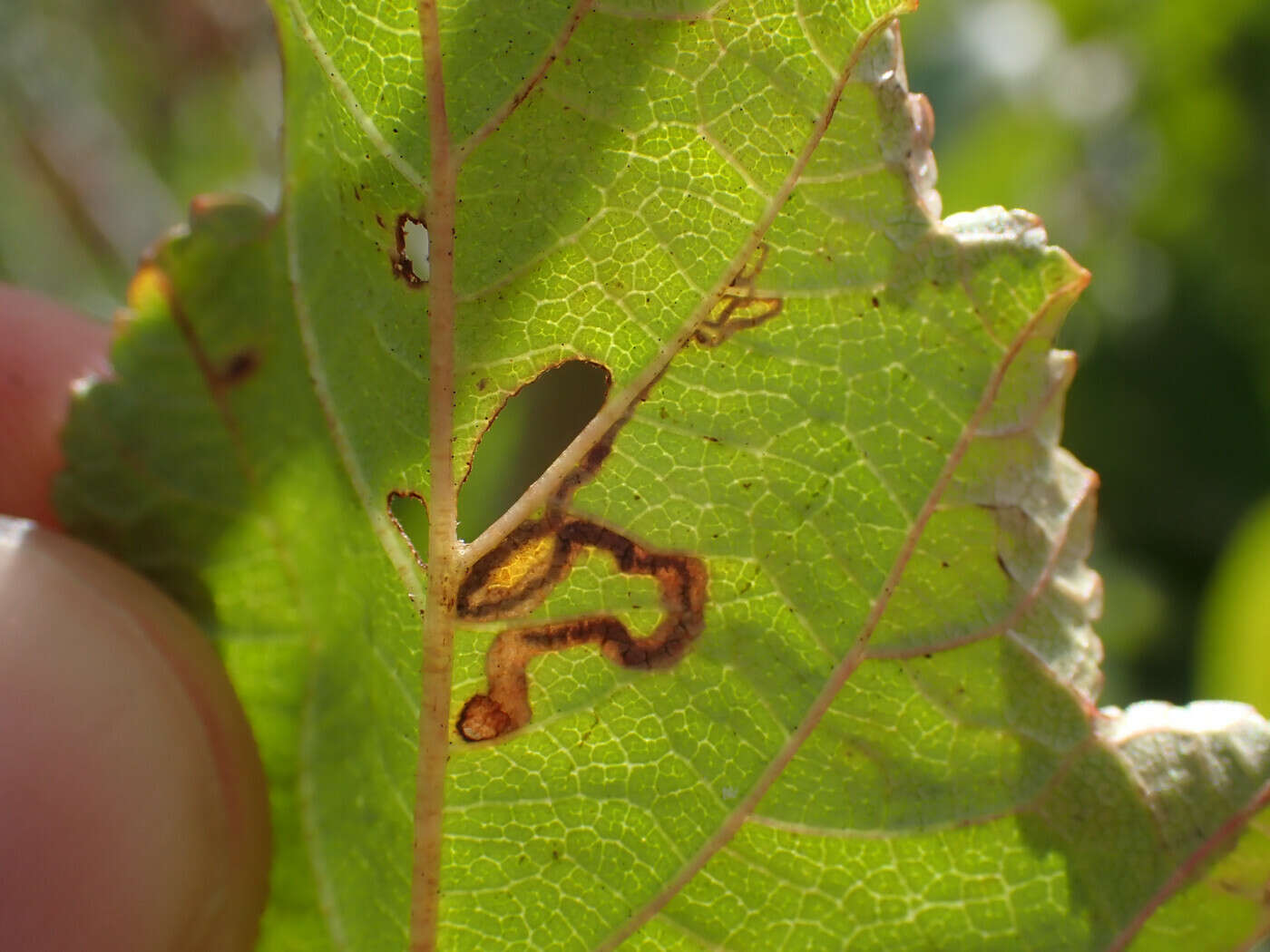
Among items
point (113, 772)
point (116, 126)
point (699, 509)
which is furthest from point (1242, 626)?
point (116, 126)

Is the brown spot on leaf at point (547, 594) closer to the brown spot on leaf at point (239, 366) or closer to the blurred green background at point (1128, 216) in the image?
the brown spot on leaf at point (239, 366)

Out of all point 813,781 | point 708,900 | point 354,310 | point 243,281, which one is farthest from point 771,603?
point 243,281

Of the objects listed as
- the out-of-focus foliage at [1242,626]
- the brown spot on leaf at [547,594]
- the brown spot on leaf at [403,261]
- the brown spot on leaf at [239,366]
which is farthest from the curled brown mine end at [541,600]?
the out-of-focus foliage at [1242,626]

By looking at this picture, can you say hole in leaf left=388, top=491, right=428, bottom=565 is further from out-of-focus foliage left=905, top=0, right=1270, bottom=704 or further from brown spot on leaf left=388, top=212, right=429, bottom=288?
out-of-focus foliage left=905, top=0, right=1270, bottom=704

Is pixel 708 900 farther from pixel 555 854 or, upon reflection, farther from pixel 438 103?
pixel 438 103

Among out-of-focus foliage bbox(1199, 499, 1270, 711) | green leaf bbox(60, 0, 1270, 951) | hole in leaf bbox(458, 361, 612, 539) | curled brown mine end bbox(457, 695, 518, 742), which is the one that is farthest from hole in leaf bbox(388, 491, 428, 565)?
out-of-focus foliage bbox(1199, 499, 1270, 711)
